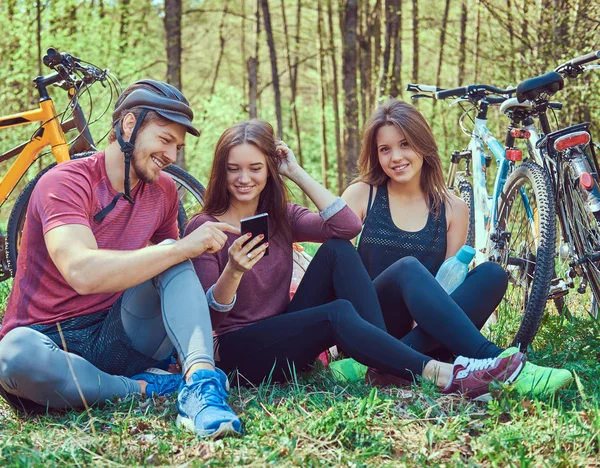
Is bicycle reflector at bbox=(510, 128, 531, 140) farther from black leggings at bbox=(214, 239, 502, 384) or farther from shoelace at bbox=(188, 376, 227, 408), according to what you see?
shoelace at bbox=(188, 376, 227, 408)

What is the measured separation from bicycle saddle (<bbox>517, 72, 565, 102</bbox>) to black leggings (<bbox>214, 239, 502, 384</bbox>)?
1.09 meters

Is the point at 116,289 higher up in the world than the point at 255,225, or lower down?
lower down

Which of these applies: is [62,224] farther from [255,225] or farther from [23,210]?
[23,210]

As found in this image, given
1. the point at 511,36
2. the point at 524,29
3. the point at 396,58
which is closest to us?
the point at 524,29

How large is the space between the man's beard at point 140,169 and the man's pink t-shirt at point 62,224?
0.10 metres

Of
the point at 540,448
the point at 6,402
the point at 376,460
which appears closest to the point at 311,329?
the point at 376,460

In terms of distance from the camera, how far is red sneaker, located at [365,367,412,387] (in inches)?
113

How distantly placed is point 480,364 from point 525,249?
51.4 inches

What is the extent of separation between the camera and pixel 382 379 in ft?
9.63

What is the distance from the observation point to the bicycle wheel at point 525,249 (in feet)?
10.8

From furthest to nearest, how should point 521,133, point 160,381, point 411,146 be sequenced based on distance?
point 521,133
point 411,146
point 160,381

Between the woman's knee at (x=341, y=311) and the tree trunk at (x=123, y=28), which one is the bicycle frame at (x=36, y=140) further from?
the tree trunk at (x=123, y=28)

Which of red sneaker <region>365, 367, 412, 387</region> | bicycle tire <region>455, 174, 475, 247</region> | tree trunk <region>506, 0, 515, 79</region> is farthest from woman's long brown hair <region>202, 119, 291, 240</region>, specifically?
tree trunk <region>506, 0, 515, 79</region>

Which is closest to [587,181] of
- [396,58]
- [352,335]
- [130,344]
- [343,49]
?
[352,335]
